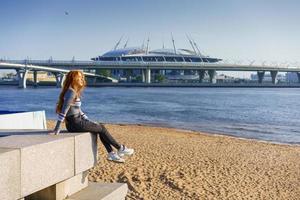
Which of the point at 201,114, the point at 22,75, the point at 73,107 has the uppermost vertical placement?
the point at 73,107

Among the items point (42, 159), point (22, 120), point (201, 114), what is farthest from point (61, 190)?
point (201, 114)

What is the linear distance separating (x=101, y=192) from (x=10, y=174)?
1.62m

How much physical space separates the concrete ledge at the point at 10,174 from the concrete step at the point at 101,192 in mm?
1144

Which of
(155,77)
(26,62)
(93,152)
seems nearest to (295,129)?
(93,152)

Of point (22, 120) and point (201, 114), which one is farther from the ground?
point (22, 120)

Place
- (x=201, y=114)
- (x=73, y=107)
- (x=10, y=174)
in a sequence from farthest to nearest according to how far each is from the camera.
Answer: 1. (x=201, y=114)
2. (x=73, y=107)
3. (x=10, y=174)

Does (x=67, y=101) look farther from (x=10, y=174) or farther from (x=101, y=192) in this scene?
(x=10, y=174)

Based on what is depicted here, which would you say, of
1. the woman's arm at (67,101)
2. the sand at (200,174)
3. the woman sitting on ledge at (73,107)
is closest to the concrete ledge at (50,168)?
the woman sitting on ledge at (73,107)

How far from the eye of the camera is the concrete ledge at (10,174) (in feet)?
12.4

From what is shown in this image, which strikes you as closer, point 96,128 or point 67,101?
point 67,101

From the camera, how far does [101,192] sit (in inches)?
209

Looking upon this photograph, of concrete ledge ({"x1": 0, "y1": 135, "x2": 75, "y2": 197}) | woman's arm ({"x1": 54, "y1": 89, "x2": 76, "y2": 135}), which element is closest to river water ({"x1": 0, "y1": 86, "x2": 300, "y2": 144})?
woman's arm ({"x1": 54, "y1": 89, "x2": 76, "y2": 135})

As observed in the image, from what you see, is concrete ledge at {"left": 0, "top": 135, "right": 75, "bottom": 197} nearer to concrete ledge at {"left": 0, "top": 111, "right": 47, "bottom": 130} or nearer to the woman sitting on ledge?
the woman sitting on ledge

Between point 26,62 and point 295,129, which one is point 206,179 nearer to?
point 295,129
